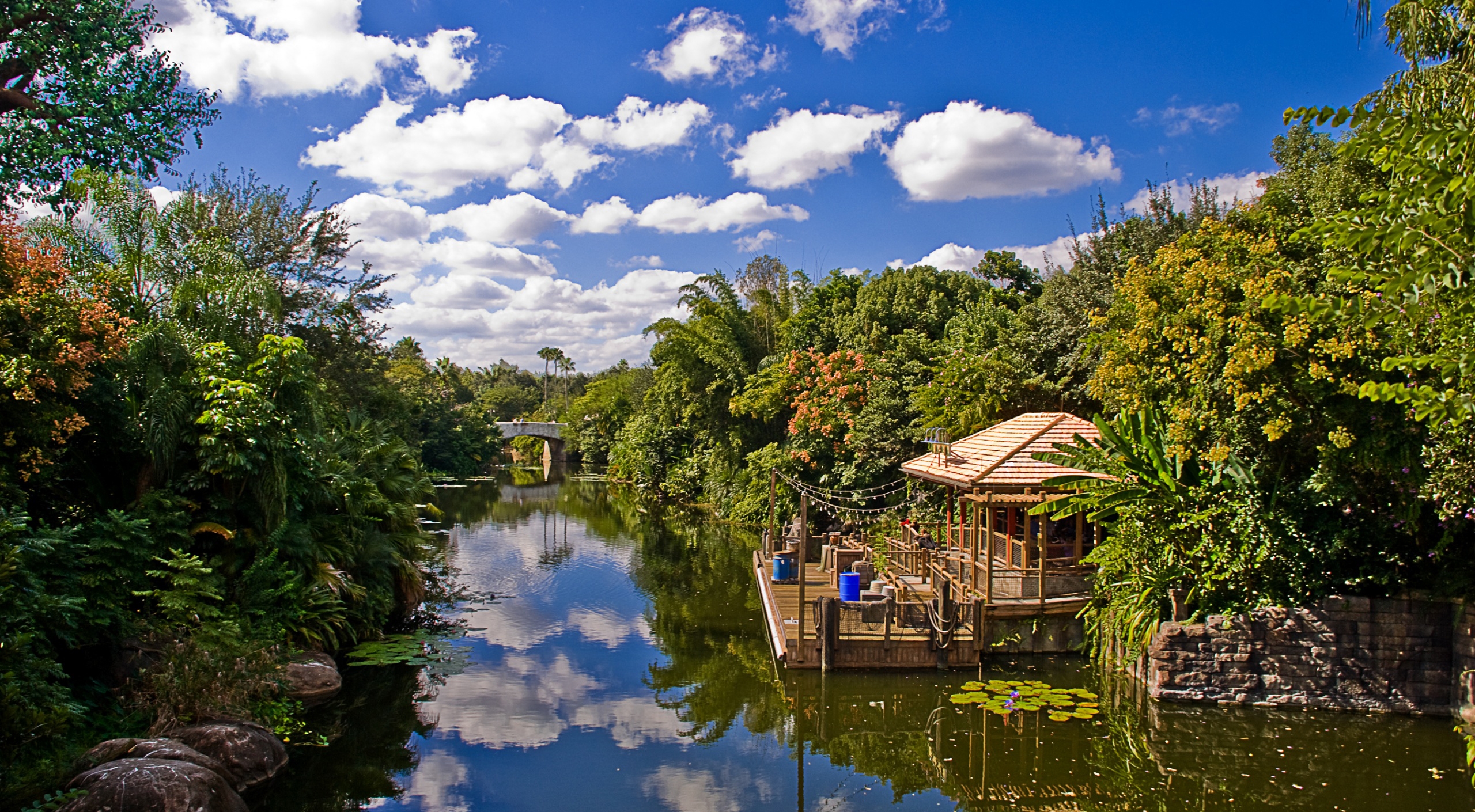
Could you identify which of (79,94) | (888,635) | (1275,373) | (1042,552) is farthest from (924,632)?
(79,94)

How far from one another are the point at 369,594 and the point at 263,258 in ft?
28.8

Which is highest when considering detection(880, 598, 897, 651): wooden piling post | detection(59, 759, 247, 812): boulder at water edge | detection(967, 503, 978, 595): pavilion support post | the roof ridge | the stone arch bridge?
the stone arch bridge

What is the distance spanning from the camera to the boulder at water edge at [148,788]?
7.01 m

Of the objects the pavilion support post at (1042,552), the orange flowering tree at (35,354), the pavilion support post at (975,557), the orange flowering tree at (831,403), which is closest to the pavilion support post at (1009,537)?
the pavilion support post at (975,557)

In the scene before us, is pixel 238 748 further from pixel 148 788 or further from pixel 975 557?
pixel 975 557

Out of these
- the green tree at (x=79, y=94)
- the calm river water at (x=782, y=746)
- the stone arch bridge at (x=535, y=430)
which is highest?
the green tree at (x=79, y=94)

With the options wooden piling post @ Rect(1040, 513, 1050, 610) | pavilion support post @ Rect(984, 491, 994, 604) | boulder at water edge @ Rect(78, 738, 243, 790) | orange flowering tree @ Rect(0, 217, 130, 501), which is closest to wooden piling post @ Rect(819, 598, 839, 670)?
Answer: pavilion support post @ Rect(984, 491, 994, 604)

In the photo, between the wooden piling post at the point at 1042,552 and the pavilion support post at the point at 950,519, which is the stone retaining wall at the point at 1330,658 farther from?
the pavilion support post at the point at 950,519

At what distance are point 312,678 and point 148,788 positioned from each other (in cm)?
460

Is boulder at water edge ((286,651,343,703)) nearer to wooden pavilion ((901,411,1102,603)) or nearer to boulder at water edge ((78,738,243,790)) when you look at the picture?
boulder at water edge ((78,738,243,790))

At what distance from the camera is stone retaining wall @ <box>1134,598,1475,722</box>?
34.1 ft

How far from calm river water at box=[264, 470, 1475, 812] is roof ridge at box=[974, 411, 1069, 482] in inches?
117

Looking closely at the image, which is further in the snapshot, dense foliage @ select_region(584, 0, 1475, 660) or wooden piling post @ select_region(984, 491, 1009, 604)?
wooden piling post @ select_region(984, 491, 1009, 604)

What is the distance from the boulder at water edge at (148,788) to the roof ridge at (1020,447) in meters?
10.6
